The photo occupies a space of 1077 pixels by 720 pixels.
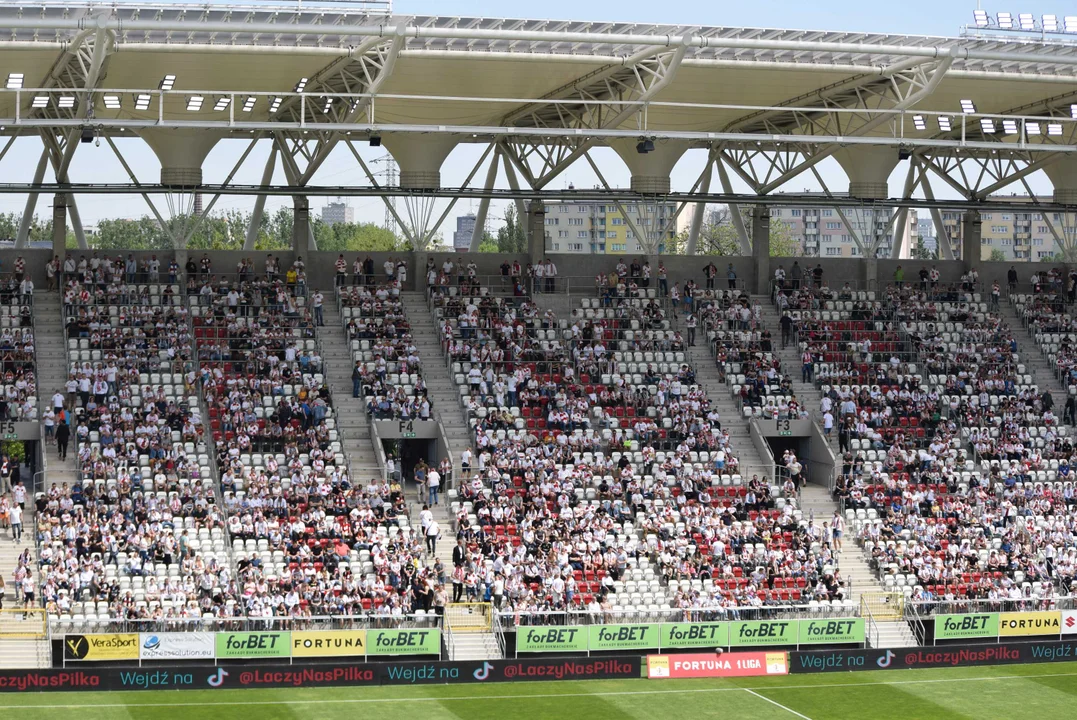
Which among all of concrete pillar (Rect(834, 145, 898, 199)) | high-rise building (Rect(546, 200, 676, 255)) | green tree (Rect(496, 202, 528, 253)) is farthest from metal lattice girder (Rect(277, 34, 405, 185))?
high-rise building (Rect(546, 200, 676, 255))

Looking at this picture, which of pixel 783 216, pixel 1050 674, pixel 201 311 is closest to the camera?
pixel 1050 674

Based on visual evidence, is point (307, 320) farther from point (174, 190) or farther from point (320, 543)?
point (320, 543)

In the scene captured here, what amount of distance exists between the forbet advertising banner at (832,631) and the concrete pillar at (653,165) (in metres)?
18.8

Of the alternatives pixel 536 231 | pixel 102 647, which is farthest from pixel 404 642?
pixel 536 231

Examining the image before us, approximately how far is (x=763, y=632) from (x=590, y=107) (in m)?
17.2

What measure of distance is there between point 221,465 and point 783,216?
141 m

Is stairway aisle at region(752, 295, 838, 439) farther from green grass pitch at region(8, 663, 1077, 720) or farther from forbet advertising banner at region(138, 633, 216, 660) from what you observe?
forbet advertising banner at region(138, 633, 216, 660)

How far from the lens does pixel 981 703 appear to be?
100 ft

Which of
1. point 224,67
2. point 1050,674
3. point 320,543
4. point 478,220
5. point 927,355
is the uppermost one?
point 224,67

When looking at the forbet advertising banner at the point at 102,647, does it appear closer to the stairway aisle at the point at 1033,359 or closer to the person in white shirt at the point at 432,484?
the person in white shirt at the point at 432,484

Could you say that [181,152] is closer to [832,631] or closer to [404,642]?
[404,642]

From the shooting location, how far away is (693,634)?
3266cm

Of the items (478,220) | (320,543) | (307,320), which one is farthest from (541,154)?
(320,543)

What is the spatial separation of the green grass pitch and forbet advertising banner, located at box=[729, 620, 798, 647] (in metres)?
1.04
